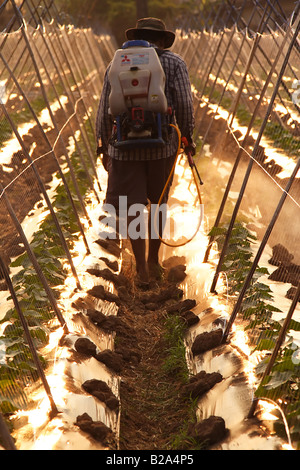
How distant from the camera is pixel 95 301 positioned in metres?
4.54

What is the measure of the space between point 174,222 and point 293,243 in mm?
1334

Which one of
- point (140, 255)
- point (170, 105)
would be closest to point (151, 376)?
point (140, 255)

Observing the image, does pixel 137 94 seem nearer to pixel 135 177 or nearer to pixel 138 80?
pixel 138 80

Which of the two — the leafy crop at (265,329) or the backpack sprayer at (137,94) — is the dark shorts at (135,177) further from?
the leafy crop at (265,329)

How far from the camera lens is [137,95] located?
14.3ft

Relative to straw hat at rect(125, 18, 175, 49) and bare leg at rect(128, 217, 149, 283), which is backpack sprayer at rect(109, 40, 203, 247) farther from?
bare leg at rect(128, 217, 149, 283)

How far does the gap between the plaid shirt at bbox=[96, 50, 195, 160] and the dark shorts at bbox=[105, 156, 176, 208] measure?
0.08 metres

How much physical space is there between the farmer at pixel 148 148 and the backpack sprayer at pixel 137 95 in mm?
180

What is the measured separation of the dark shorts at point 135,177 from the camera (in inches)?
189

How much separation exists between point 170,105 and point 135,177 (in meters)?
0.56

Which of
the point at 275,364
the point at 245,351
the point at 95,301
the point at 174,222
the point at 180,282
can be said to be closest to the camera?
the point at 275,364

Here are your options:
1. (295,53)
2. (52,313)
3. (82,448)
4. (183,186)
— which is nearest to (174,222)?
(183,186)

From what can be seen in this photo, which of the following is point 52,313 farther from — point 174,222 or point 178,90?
point 174,222

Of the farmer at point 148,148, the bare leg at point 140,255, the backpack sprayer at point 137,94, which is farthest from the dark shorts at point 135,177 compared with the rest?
the backpack sprayer at point 137,94
